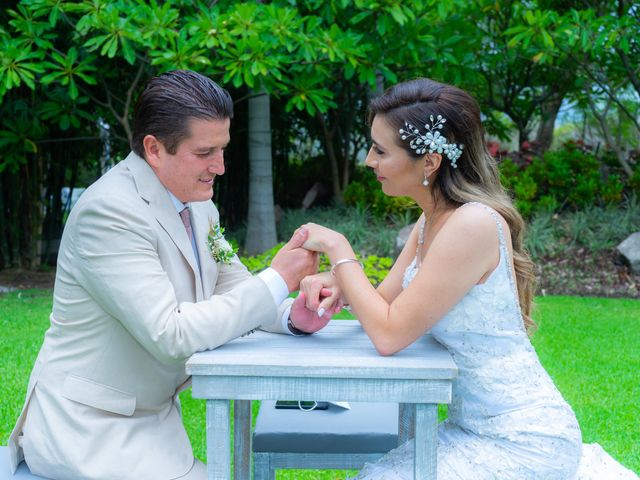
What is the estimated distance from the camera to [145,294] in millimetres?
2225

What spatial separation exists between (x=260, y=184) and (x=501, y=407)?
311 inches

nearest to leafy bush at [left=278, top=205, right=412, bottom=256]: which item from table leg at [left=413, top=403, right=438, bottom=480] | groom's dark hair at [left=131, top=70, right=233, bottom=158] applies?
groom's dark hair at [left=131, top=70, right=233, bottom=158]

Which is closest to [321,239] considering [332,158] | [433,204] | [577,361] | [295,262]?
[295,262]

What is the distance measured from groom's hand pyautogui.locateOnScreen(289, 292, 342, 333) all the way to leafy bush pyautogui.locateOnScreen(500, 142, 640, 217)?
24.9ft

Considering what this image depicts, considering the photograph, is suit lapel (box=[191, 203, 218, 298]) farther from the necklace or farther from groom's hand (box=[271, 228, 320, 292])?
the necklace

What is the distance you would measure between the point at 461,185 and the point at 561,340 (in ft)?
14.7

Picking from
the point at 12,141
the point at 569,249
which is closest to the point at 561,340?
the point at 569,249

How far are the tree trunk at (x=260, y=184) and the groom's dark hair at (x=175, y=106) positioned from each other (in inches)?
294

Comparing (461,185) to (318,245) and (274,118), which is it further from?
(274,118)

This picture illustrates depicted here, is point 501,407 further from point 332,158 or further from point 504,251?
point 332,158

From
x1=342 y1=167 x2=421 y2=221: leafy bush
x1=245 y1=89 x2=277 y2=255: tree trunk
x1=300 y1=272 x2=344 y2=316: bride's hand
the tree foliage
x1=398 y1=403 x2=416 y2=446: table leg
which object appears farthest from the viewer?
x1=342 y1=167 x2=421 y2=221: leafy bush

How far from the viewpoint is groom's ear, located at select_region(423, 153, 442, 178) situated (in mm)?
2510

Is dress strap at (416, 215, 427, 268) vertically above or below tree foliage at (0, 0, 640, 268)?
below

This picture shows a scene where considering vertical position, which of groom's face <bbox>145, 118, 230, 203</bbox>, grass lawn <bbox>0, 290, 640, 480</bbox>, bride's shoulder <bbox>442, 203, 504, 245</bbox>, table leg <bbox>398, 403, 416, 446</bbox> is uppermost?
groom's face <bbox>145, 118, 230, 203</bbox>
